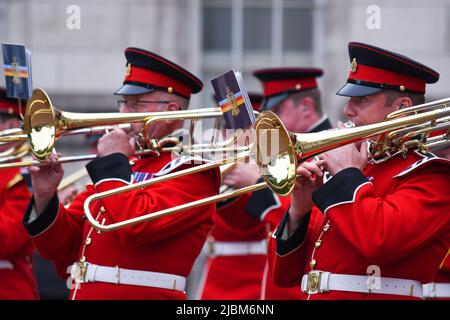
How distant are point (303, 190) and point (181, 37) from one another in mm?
6130

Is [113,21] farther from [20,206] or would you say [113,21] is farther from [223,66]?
[20,206]

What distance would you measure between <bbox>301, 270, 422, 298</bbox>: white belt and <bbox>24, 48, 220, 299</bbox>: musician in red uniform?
817mm

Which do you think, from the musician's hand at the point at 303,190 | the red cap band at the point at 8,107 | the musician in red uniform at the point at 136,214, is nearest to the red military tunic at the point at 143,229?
the musician in red uniform at the point at 136,214

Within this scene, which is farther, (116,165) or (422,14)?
(422,14)

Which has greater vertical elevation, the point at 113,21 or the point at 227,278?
the point at 113,21

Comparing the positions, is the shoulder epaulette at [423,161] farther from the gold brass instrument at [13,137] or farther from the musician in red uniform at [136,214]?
the gold brass instrument at [13,137]

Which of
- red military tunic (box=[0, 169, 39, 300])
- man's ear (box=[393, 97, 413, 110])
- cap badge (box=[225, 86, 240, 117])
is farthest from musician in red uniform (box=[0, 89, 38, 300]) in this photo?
man's ear (box=[393, 97, 413, 110])

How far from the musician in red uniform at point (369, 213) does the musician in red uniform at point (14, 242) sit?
6.58ft

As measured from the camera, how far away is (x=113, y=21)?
980 centimetres

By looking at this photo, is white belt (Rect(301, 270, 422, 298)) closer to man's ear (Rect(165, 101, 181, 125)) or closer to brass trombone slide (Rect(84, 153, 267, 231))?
brass trombone slide (Rect(84, 153, 267, 231))

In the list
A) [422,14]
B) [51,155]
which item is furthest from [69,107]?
[51,155]

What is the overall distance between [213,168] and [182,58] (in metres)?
5.43

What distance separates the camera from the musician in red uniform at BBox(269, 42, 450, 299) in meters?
3.62
